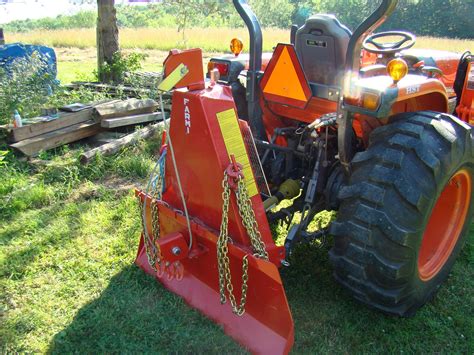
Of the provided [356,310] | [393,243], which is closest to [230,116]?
[393,243]

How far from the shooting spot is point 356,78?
230 centimetres

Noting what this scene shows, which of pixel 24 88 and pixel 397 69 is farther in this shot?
pixel 24 88

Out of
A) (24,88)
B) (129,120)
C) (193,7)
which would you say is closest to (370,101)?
(129,120)

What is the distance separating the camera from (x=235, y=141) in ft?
7.36

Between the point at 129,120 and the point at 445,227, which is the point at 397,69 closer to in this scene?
the point at 445,227

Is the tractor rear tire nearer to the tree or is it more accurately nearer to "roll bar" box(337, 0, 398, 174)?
"roll bar" box(337, 0, 398, 174)

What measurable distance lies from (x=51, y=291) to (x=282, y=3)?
1504 centimetres

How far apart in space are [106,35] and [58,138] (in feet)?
9.47

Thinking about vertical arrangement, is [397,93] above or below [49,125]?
above

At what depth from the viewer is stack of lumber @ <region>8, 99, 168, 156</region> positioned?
15.3ft

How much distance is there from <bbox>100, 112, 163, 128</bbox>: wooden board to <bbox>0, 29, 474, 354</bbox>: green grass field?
1.46 metres

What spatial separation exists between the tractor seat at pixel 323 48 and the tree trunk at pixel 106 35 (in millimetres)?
5014

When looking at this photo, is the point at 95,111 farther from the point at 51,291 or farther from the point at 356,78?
the point at 356,78

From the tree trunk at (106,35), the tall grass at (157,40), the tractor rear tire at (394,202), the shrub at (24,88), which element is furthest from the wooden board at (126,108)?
the tall grass at (157,40)
